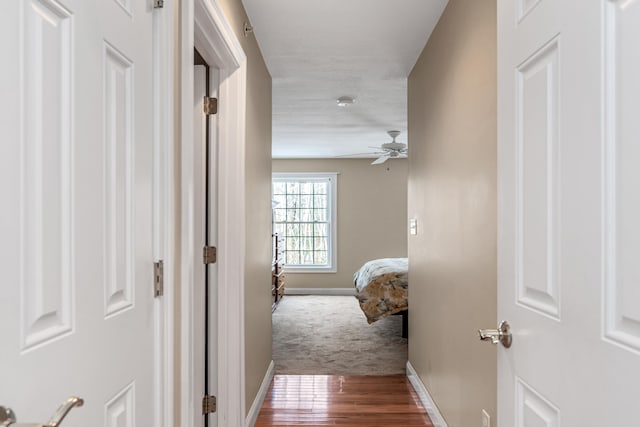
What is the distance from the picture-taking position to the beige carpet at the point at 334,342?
406 centimetres

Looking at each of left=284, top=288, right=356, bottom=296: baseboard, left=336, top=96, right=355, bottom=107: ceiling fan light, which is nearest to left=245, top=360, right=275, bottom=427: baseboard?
left=336, top=96, right=355, bottom=107: ceiling fan light

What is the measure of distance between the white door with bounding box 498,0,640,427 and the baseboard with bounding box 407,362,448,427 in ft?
5.70

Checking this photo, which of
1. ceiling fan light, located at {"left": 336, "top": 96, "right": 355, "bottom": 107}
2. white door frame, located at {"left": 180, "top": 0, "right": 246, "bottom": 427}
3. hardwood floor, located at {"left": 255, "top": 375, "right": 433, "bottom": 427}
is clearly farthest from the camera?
ceiling fan light, located at {"left": 336, "top": 96, "right": 355, "bottom": 107}

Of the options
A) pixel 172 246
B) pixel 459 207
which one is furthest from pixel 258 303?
pixel 172 246

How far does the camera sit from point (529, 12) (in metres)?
1.07

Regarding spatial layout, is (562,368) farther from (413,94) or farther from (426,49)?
(413,94)

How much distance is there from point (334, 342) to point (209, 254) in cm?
288

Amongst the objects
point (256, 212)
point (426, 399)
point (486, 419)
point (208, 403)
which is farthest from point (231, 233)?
point (426, 399)

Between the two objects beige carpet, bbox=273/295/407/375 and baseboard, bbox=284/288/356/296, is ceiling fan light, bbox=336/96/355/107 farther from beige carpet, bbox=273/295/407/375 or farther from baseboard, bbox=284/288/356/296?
baseboard, bbox=284/288/356/296

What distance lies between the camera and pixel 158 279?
1.22 m

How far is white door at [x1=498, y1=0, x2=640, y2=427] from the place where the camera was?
2.42ft

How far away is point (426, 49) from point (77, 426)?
2880 millimetres

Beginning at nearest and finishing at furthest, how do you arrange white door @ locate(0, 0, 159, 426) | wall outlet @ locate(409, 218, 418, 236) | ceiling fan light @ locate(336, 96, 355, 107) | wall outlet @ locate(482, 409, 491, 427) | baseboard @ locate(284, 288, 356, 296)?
white door @ locate(0, 0, 159, 426), wall outlet @ locate(482, 409, 491, 427), wall outlet @ locate(409, 218, 418, 236), ceiling fan light @ locate(336, 96, 355, 107), baseboard @ locate(284, 288, 356, 296)

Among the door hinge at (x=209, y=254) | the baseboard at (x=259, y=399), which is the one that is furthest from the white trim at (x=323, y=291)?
the door hinge at (x=209, y=254)
